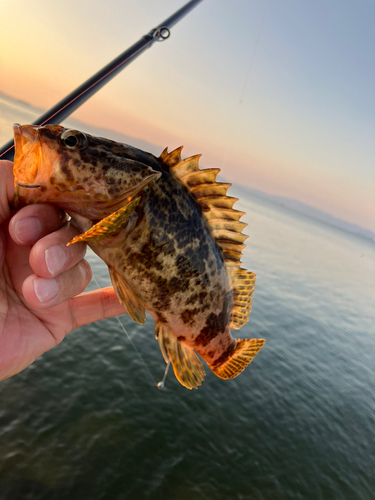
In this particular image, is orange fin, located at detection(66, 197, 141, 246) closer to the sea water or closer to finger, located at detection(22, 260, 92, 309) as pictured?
finger, located at detection(22, 260, 92, 309)

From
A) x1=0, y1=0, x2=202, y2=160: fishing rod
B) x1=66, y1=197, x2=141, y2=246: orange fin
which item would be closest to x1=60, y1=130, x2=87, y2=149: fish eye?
x1=66, y1=197, x2=141, y2=246: orange fin

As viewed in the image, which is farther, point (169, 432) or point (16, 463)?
point (169, 432)

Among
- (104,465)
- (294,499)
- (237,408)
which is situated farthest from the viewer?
(237,408)

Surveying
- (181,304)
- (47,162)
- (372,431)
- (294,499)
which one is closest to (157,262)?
(181,304)

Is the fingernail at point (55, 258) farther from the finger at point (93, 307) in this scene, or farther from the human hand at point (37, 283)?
the finger at point (93, 307)

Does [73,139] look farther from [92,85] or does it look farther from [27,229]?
[92,85]

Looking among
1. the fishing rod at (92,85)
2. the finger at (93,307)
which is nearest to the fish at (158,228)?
the finger at (93,307)

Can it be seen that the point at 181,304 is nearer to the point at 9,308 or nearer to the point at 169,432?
the point at 9,308
